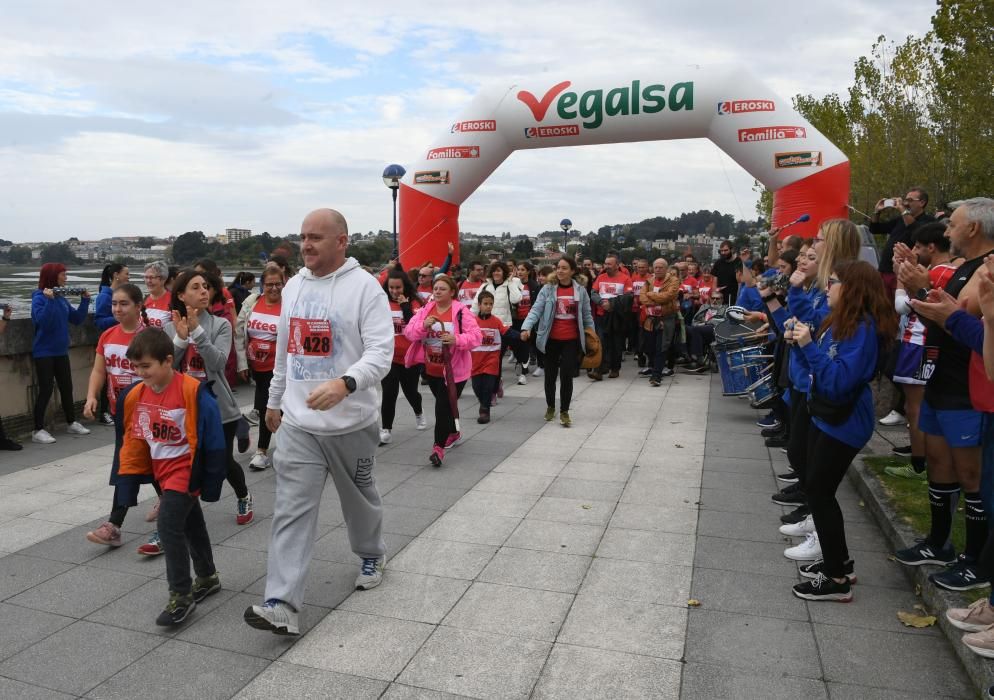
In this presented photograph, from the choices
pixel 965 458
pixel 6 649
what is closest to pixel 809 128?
pixel 965 458

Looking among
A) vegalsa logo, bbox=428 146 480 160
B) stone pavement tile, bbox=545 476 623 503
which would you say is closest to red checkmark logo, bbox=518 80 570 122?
vegalsa logo, bbox=428 146 480 160

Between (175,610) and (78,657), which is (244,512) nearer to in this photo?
(175,610)

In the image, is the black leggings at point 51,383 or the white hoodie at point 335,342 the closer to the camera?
the white hoodie at point 335,342

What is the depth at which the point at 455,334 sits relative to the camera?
7.39 meters

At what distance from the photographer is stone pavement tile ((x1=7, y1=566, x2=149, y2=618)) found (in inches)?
158

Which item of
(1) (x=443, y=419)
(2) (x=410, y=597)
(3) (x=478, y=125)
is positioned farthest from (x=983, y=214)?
(3) (x=478, y=125)

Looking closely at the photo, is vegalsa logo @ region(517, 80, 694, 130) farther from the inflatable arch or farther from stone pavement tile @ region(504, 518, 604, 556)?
stone pavement tile @ region(504, 518, 604, 556)

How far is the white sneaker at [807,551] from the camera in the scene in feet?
15.0

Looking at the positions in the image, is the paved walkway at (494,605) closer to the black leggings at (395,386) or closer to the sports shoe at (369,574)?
the sports shoe at (369,574)

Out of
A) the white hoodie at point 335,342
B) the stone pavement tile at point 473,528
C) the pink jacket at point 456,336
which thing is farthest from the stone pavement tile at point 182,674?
the pink jacket at point 456,336

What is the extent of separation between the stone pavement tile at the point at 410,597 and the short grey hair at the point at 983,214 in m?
3.25

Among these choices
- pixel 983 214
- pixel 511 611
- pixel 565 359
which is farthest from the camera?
pixel 565 359

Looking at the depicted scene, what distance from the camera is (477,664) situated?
3.40 m

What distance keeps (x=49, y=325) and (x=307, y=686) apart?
642cm
